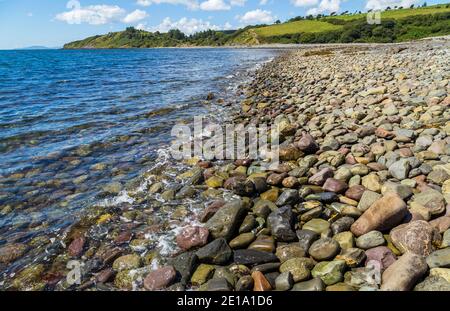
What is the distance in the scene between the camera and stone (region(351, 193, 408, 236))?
487 cm

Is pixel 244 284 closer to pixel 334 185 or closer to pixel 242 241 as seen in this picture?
pixel 242 241

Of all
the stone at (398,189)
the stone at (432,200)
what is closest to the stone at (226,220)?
the stone at (398,189)

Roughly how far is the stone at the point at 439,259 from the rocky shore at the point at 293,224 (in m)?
0.01

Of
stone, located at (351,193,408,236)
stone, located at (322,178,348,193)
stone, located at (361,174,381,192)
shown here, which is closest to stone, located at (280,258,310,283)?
stone, located at (351,193,408,236)

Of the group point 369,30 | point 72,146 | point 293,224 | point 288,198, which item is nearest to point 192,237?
point 293,224

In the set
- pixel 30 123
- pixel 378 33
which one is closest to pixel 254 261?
pixel 30 123

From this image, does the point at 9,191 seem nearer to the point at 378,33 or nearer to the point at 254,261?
the point at 254,261

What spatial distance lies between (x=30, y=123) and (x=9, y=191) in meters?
7.45

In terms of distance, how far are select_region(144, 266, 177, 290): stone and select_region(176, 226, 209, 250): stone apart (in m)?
0.65

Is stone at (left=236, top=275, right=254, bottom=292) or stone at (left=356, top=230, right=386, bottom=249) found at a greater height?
stone at (left=356, top=230, right=386, bottom=249)

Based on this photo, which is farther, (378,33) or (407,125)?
(378,33)

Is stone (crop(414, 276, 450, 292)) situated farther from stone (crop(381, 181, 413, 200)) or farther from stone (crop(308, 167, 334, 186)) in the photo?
stone (crop(308, 167, 334, 186))

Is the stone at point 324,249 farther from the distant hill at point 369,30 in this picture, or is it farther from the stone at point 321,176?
the distant hill at point 369,30
